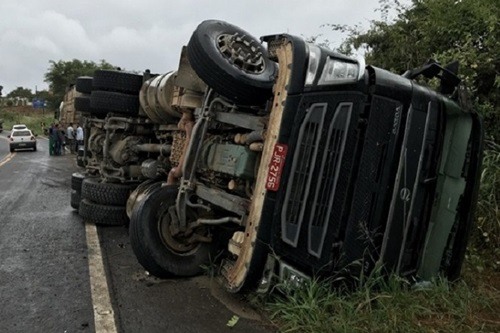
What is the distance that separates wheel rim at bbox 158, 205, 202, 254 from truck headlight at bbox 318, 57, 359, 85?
5.61 feet

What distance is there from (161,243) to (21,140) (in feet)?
73.0

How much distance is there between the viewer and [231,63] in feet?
11.6

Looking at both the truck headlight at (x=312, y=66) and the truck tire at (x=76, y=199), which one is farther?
the truck tire at (x=76, y=199)

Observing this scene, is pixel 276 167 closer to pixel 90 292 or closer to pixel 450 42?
pixel 90 292

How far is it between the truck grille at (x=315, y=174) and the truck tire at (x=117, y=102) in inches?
146

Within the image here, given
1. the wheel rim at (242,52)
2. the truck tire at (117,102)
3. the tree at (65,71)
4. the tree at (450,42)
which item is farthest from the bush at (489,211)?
the tree at (65,71)

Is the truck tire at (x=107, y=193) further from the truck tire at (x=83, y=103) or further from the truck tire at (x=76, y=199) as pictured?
the truck tire at (x=83, y=103)

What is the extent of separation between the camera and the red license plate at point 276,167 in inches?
114

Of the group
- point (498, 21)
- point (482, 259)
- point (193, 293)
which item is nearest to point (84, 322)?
point (193, 293)

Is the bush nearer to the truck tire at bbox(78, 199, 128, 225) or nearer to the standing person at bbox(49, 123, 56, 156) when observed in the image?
the truck tire at bbox(78, 199, 128, 225)

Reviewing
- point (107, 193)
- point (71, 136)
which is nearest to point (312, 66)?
point (107, 193)

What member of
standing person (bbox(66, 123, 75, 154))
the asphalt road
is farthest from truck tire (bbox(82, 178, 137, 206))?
standing person (bbox(66, 123, 75, 154))

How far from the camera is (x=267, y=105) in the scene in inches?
132

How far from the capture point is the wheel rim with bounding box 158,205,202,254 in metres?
3.71
